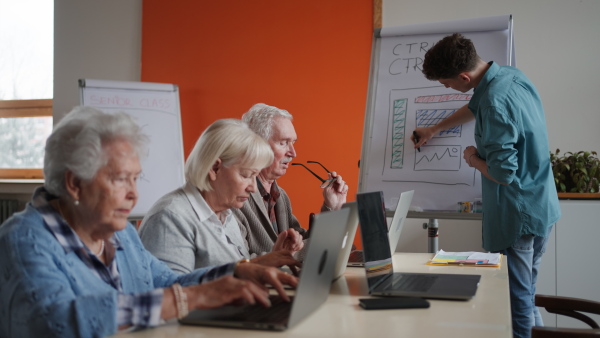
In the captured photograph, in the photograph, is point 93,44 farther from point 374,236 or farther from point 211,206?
point 374,236

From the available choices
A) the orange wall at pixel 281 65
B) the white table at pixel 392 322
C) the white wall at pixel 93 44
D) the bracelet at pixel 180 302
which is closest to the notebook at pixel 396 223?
the white table at pixel 392 322

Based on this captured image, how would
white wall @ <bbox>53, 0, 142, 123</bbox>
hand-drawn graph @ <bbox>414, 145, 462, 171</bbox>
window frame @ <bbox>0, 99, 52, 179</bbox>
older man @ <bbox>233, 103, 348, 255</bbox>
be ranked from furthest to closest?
1. window frame @ <bbox>0, 99, 52, 179</bbox>
2. white wall @ <bbox>53, 0, 142, 123</bbox>
3. hand-drawn graph @ <bbox>414, 145, 462, 171</bbox>
4. older man @ <bbox>233, 103, 348, 255</bbox>

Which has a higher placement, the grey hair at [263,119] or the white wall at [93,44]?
the white wall at [93,44]

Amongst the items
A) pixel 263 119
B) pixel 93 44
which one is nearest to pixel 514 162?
pixel 263 119

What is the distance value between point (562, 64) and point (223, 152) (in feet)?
8.97

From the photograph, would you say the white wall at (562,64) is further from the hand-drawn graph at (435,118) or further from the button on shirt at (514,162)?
the button on shirt at (514,162)

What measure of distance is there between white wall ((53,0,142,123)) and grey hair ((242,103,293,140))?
2.41 metres

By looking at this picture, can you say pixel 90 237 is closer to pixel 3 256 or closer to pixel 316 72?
pixel 3 256

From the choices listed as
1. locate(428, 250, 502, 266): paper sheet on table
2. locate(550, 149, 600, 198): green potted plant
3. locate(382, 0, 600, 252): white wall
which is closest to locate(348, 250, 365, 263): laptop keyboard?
locate(428, 250, 502, 266): paper sheet on table

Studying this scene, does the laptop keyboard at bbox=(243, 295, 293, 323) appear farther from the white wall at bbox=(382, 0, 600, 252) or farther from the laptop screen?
the white wall at bbox=(382, 0, 600, 252)

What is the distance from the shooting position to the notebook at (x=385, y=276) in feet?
4.80

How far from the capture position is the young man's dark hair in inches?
99.9

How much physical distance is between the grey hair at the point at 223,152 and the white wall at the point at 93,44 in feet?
10.3

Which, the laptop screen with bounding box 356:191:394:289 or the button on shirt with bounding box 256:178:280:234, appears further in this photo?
the button on shirt with bounding box 256:178:280:234
